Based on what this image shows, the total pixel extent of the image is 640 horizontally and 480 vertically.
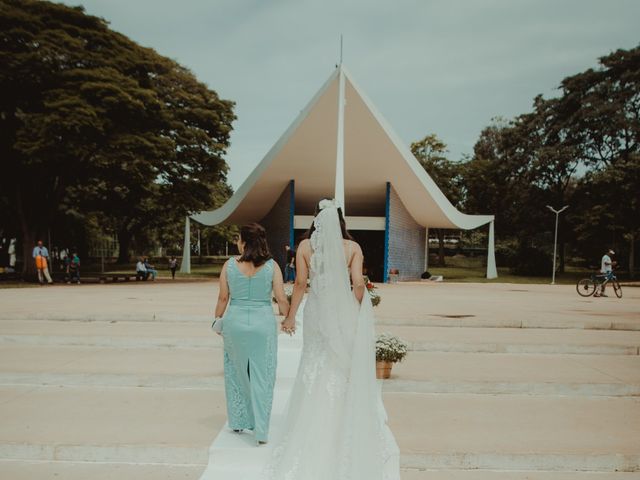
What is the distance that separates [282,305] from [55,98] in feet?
57.0

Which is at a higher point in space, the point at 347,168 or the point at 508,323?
the point at 347,168

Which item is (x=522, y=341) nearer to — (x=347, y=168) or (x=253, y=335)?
(x=253, y=335)

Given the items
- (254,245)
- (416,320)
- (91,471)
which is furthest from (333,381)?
(416,320)

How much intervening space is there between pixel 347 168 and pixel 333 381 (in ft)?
67.4

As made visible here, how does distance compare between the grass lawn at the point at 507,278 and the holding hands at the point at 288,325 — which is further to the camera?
the grass lawn at the point at 507,278

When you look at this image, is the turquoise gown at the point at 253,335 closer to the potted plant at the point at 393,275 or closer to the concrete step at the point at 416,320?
the concrete step at the point at 416,320

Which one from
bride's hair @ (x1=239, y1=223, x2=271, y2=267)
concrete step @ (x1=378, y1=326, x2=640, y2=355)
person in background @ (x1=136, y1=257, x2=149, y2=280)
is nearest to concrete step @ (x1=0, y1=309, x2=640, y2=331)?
concrete step @ (x1=378, y1=326, x2=640, y2=355)

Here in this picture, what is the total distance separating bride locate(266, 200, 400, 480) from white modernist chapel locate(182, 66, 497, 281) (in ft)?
42.5

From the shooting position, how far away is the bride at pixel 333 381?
3283 millimetres

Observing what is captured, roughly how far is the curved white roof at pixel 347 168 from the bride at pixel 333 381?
15.9 metres

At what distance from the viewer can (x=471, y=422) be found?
452 cm

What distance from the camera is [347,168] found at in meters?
23.6

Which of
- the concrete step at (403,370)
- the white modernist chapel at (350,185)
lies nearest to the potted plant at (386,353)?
the concrete step at (403,370)

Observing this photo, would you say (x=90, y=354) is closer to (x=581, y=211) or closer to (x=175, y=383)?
(x=175, y=383)
